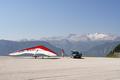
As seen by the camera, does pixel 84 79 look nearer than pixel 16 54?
Yes

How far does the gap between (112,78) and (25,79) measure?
8.15 m

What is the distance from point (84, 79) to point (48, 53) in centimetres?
4749

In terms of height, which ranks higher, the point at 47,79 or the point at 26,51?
the point at 26,51

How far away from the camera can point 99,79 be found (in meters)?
30.4

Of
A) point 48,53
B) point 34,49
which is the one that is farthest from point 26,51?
point 48,53

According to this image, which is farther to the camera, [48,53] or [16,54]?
[16,54]

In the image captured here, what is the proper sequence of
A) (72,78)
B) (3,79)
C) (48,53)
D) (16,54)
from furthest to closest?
(16,54) < (48,53) < (72,78) < (3,79)

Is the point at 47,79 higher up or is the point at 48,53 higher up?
the point at 48,53

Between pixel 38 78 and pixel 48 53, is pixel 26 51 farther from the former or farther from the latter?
pixel 38 78

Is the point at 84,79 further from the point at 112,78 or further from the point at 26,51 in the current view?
the point at 26,51

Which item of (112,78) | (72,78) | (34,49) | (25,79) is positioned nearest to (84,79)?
(72,78)

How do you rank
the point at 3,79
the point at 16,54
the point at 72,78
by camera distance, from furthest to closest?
the point at 16,54
the point at 72,78
the point at 3,79

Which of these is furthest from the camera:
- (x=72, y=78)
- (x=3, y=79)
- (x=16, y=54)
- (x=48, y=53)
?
(x=16, y=54)

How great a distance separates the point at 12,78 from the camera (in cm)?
2950
